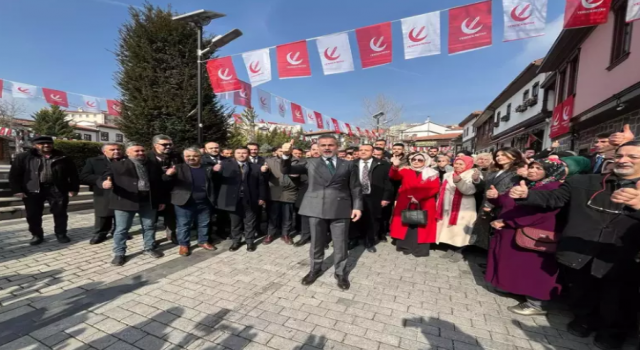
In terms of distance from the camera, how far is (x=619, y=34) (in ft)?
24.6

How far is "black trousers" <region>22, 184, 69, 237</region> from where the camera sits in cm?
462

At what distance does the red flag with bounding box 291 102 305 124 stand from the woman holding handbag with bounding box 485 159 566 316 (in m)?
11.6

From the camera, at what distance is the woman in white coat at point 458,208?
14.4ft

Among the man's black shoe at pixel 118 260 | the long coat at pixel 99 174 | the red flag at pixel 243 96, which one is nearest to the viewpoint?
the man's black shoe at pixel 118 260

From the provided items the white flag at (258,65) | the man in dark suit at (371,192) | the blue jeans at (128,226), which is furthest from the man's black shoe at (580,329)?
the white flag at (258,65)

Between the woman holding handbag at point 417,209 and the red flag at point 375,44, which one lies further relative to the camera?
the red flag at point 375,44

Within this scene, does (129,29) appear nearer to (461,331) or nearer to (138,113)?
(138,113)

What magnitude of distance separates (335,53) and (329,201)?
4463 mm

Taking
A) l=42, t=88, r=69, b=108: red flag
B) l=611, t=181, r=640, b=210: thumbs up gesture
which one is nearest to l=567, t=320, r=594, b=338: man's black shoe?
l=611, t=181, r=640, b=210: thumbs up gesture

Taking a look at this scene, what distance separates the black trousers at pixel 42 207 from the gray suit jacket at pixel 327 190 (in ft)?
14.2

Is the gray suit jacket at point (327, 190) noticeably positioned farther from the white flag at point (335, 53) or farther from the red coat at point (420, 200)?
the white flag at point (335, 53)

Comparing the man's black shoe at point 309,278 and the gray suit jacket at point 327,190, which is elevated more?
the gray suit jacket at point 327,190

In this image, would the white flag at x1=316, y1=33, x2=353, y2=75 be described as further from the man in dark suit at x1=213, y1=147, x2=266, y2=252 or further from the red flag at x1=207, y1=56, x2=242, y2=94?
the man in dark suit at x1=213, y1=147, x2=266, y2=252

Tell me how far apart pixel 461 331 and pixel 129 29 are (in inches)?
448
